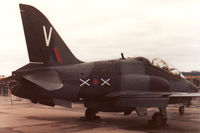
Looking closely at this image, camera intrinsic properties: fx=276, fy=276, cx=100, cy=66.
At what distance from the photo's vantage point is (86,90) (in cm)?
1160

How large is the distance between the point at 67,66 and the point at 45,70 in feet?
3.30

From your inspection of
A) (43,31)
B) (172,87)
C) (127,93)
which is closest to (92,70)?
(127,93)

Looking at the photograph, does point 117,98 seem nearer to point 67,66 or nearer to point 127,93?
point 127,93

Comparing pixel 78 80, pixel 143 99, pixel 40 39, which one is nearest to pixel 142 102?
pixel 143 99

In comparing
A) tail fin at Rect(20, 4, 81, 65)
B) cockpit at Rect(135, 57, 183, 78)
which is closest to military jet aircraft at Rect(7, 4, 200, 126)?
tail fin at Rect(20, 4, 81, 65)

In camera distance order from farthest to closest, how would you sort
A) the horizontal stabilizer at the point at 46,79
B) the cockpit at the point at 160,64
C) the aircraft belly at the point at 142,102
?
the cockpit at the point at 160,64 < the aircraft belly at the point at 142,102 < the horizontal stabilizer at the point at 46,79

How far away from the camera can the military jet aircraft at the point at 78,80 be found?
429 inches

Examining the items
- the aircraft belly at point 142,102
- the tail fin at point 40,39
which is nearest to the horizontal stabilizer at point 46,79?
the tail fin at point 40,39

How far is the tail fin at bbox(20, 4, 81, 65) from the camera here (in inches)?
446

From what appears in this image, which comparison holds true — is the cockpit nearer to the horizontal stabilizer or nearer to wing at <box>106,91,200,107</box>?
wing at <box>106,91,200,107</box>

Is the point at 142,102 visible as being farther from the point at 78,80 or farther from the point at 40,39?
the point at 40,39

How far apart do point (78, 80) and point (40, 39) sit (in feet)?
7.62

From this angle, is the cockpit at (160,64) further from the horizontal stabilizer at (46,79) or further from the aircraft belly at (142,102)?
the horizontal stabilizer at (46,79)

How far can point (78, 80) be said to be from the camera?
11.5 m
